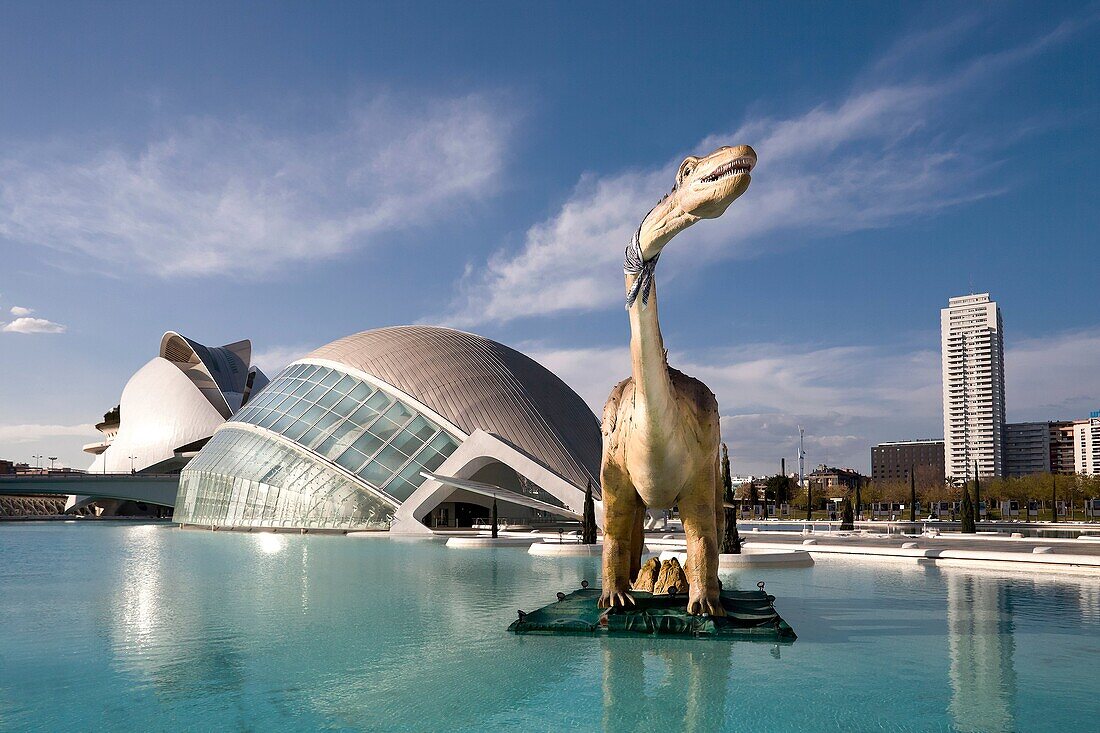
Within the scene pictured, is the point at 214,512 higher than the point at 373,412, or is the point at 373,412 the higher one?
the point at 373,412

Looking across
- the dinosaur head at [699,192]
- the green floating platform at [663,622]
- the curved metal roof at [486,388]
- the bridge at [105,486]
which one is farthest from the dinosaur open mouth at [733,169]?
the bridge at [105,486]

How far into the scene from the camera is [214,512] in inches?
1657

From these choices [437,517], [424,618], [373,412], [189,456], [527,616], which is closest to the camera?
[527,616]

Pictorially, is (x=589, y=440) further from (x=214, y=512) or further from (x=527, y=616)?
(x=527, y=616)

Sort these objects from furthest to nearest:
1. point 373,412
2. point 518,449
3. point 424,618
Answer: point 373,412, point 518,449, point 424,618

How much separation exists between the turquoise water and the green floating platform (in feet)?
0.90

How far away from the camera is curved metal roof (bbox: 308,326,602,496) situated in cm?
3859

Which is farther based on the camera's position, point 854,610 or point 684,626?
point 854,610

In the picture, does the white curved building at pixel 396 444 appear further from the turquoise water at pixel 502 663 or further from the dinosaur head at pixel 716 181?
the dinosaur head at pixel 716 181

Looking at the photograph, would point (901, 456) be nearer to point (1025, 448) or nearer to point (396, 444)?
point (1025, 448)

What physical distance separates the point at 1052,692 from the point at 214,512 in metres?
40.6

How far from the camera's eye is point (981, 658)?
9.84 metres

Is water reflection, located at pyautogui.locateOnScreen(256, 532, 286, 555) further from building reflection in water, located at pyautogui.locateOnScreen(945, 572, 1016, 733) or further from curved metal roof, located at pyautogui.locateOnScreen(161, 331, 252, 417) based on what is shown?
curved metal roof, located at pyautogui.locateOnScreen(161, 331, 252, 417)

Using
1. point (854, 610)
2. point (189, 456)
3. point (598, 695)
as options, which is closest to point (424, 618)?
point (598, 695)
